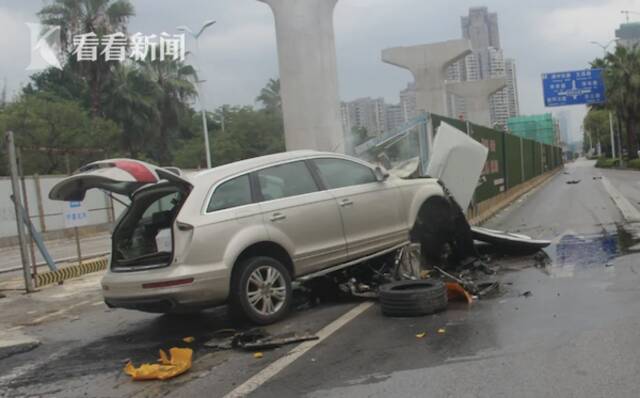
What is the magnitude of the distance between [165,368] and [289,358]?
3.25 feet

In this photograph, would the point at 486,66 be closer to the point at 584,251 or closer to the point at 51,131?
the point at 51,131

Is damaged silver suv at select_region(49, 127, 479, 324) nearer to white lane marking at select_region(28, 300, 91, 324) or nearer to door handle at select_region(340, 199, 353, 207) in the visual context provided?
door handle at select_region(340, 199, 353, 207)

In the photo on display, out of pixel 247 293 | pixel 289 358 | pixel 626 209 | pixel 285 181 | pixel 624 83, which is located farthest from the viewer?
pixel 624 83

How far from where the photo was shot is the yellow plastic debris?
5227 millimetres

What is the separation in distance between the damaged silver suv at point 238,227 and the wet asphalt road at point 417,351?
495mm

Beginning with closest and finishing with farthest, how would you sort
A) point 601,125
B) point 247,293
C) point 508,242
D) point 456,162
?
point 247,293, point 508,242, point 456,162, point 601,125

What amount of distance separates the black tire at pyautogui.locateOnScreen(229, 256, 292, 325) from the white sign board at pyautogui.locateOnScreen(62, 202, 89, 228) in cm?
739

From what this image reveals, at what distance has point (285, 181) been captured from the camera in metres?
7.15

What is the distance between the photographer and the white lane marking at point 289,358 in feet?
15.6

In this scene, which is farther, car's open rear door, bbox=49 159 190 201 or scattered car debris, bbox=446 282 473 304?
scattered car debris, bbox=446 282 473 304

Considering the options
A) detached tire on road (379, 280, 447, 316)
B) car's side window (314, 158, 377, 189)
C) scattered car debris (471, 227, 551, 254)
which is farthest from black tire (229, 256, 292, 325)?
scattered car debris (471, 227, 551, 254)

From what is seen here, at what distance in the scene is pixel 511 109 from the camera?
88.8 meters

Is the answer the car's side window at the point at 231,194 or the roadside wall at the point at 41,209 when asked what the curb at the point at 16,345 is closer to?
the car's side window at the point at 231,194

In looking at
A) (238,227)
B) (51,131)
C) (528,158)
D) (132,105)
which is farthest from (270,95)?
(238,227)
